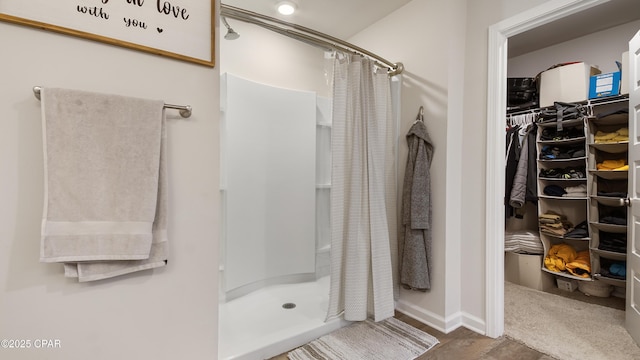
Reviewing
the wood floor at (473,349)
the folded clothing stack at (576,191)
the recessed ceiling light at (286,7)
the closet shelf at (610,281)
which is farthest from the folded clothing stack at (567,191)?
the recessed ceiling light at (286,7)

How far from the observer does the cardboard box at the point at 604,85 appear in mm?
2377

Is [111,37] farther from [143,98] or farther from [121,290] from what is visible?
[121,290]

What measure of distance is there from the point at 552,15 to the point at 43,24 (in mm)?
2357

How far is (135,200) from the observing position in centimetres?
100

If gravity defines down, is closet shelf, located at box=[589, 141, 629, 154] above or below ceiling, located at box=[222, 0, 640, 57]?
below

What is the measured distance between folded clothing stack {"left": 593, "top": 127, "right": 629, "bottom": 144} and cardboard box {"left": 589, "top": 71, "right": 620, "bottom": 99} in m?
0.31

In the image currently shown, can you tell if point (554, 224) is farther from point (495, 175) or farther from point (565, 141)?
point (495, 175)

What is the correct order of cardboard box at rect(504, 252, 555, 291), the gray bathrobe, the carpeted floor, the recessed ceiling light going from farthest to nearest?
cardboard box at rect(504, 252, 555, 291) < the recessed ceiling light < the gray bathrobe < the carpeted floor

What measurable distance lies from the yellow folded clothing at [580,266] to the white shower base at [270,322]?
2174mm

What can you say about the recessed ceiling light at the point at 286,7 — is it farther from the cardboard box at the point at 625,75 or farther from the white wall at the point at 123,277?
the cardboard box at the point at 625,75

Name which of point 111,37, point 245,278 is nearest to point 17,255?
point 111,37

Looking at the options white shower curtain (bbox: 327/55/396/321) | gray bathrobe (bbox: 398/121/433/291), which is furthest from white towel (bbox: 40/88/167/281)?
gray bathrobe (bbox: 398/121/433/291)

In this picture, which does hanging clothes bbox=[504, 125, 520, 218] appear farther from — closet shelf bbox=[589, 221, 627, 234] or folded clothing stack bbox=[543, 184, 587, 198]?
closet shelf bbox=[589, 221, 627, 234]

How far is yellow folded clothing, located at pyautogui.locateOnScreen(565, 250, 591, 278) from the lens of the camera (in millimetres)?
2500
